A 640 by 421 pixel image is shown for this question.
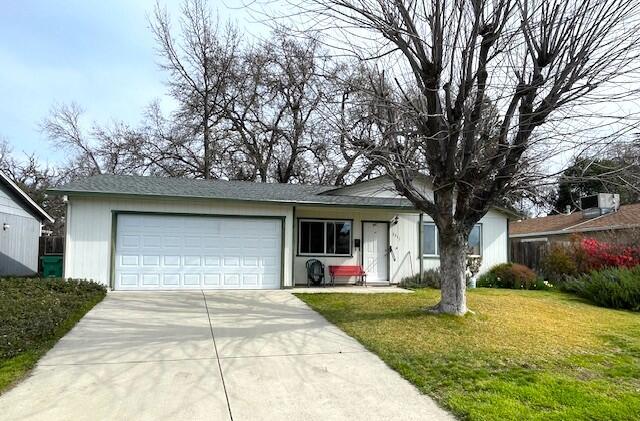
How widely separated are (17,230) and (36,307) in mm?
11103

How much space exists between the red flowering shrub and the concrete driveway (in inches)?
459

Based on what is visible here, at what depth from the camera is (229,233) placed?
42.4 feet

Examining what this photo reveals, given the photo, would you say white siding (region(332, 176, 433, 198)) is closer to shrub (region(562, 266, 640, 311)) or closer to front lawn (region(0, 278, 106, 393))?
shrub (region(562, 266, 640, 311))

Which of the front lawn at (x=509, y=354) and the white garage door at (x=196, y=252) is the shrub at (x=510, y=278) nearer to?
the front lawn at (x=509, y=354)

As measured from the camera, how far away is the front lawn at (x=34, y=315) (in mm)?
5621

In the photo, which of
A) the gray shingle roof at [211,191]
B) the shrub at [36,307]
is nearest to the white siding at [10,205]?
the gray shingle roof at [211,191]

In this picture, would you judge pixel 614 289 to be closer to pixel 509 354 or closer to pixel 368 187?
pixel 509 354

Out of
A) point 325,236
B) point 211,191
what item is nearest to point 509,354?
point 325,236

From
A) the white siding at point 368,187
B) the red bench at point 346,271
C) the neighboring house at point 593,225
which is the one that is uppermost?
the white siding at point 368,187

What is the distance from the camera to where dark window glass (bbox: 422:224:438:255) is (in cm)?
1560

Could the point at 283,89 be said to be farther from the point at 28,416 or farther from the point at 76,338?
the point at 28,416

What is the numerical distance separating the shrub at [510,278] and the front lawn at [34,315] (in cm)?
1214

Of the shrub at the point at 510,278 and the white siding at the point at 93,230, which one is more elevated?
Answer: the white siding at the point at 93,230

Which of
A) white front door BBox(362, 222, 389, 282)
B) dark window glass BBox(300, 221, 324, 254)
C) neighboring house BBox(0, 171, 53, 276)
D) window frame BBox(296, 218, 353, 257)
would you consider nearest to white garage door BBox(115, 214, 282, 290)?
window frame BBox(296, 218, 353, 257)
